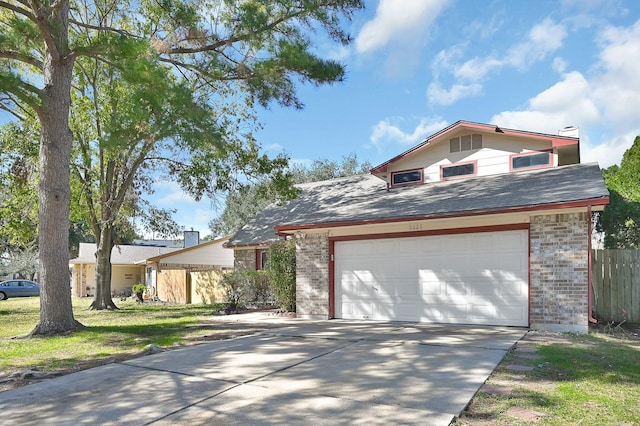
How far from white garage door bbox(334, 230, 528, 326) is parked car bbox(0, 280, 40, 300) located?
28.0 meters

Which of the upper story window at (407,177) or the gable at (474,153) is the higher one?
the gable at (474,153)

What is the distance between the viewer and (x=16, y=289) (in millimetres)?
30484

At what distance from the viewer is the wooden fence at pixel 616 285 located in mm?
10250

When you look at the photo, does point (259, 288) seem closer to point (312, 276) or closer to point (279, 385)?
point (312, 276)

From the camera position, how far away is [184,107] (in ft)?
31.3

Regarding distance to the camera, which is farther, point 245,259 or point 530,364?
point 245,259

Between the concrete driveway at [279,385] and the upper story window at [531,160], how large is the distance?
6.06 m

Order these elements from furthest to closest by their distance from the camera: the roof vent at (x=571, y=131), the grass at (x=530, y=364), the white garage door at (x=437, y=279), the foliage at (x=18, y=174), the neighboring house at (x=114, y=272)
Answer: the neighboring house at (x=114, y=272)
the foliage at (x=18, y=174)
the roof vent at (x=571, y=131)
the white garage door at (x=437, y=279)
the grass at (x=530, y=364)

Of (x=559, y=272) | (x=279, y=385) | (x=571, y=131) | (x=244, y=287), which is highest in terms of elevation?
(x=571, y=131)

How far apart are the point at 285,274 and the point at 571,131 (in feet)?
30.4

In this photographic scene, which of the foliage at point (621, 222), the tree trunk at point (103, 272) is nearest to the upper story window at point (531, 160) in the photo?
the foliage at point (621, 222)

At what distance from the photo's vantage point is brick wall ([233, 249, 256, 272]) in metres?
19.0

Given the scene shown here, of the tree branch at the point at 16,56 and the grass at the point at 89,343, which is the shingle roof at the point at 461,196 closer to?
the grass at the point at 89,343

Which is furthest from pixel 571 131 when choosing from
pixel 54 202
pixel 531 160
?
pixel 54 202
